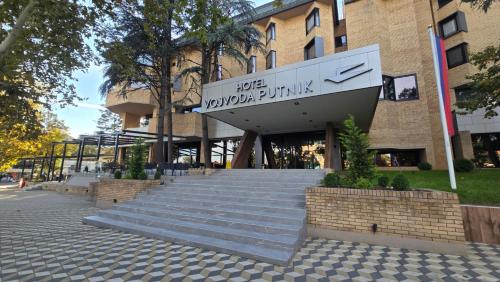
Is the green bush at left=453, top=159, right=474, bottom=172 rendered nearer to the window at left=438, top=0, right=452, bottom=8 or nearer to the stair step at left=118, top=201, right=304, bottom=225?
the stair step at left=118, top=201, right=304, bottom=225

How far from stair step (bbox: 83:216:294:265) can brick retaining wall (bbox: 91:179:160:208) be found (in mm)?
2533

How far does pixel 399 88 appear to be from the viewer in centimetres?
1800

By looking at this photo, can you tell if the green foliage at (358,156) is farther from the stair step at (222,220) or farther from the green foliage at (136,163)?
the green foliage at (136,163)

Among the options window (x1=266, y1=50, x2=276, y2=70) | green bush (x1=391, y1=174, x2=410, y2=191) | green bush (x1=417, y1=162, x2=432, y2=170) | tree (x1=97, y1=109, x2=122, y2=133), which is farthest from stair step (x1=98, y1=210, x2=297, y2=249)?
tree (x1=97, y1=109, x2=122, y2=133)

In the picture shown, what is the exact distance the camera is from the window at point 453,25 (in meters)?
17.8

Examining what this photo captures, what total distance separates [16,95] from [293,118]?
12.4 metres

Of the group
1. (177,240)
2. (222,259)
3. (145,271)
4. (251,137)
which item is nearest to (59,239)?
(177,240)

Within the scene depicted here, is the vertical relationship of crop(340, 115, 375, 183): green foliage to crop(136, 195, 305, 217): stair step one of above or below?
above

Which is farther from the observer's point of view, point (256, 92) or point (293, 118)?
point (293, 118)

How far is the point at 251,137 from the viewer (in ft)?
57.3

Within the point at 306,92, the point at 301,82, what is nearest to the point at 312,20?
the point at 301,82

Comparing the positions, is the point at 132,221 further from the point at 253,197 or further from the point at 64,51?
the point at 64,51

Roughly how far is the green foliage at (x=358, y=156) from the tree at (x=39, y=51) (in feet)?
28.2

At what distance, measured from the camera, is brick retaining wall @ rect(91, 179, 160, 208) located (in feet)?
33.8
